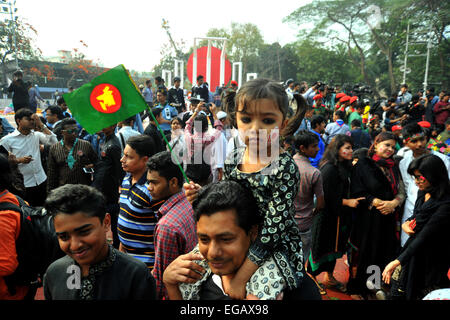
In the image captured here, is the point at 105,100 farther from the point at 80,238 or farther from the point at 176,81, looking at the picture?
the point at 176,81

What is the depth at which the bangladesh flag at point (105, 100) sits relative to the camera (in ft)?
7.63

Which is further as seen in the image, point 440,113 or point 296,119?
point 440,113

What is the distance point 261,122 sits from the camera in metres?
1.67

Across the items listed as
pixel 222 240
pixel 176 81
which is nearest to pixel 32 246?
pixel 222 240

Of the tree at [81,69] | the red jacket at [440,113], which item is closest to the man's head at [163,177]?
the red jacket at [440,113]

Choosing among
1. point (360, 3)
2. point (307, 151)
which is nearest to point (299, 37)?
point (360, 3)

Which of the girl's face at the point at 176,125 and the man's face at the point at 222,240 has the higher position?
the girl's face at the point at 176,125

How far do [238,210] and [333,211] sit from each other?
2.82 m

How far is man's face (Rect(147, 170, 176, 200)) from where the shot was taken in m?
2.56

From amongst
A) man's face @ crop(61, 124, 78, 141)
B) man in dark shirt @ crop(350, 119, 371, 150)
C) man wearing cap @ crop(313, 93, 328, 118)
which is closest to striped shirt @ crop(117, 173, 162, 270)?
man's face @ crop(61, 124, 78, 141)

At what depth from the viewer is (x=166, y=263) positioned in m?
2.10

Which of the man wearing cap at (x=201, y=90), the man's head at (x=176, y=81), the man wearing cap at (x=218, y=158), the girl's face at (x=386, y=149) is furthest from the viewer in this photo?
the man wearing cap at (x=201, y=90)

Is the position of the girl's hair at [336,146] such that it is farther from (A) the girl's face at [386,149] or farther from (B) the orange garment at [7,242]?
(B) the orange garment at [7,242]
